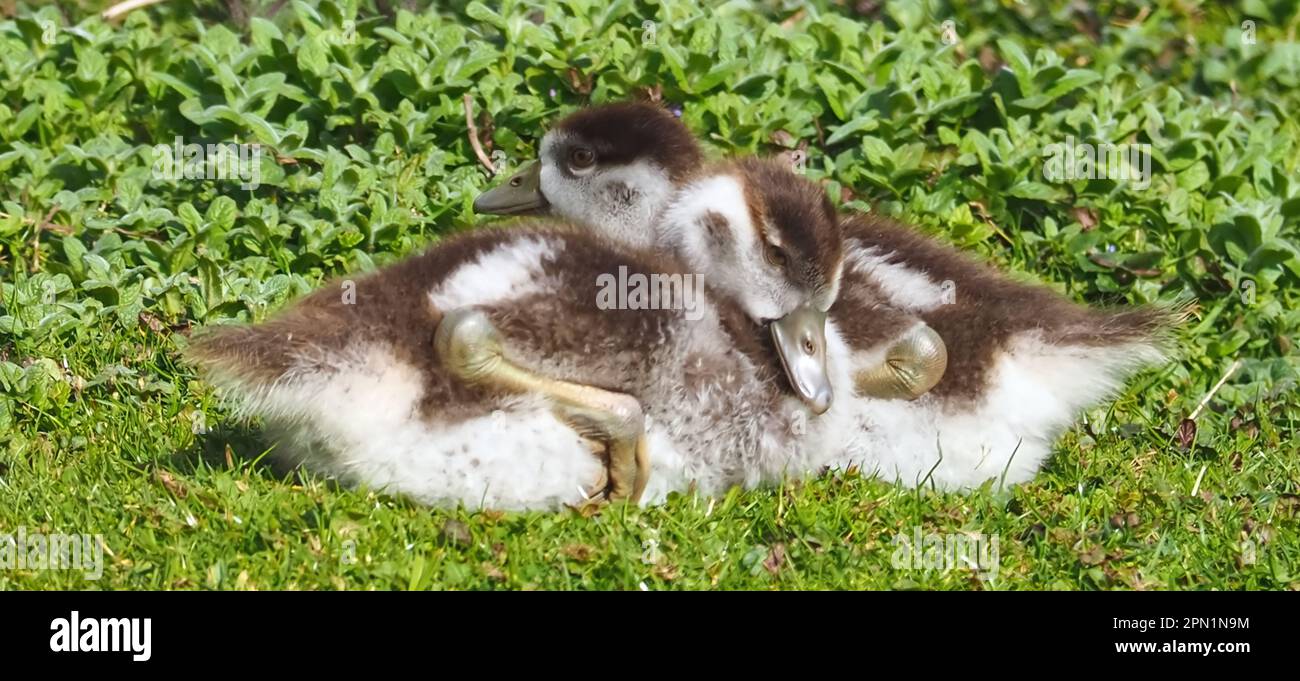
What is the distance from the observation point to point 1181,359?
22.4 ft

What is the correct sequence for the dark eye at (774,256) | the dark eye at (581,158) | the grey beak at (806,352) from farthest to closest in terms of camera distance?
1. the dark eye at (581,158)
2. the dark eye at (774,256)
3. the grey beak at (806,352)

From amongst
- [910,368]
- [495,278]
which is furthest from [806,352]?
[495,278]

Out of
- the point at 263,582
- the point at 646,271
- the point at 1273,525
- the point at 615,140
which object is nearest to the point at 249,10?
the point at 615,140

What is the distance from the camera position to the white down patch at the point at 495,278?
5031 mm

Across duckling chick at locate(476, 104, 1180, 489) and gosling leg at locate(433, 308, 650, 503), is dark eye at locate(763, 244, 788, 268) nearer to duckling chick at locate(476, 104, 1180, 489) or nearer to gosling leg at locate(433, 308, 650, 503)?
duckling chick at locate(476, 104, 1180, 489)

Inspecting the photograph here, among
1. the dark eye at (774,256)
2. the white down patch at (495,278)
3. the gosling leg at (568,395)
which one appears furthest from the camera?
the dark eye at (774,256)

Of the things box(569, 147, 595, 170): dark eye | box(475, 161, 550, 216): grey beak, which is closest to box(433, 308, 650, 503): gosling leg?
box(569, 147, 595, 170): dark eye

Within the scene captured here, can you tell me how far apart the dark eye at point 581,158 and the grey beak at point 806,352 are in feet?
3.26

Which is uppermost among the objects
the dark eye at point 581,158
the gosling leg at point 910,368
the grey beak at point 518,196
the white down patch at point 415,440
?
the dark eye at point 581,158

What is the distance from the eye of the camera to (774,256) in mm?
5465

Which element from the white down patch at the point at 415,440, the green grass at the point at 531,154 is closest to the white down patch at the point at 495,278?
the white down patch at the point at 415,440

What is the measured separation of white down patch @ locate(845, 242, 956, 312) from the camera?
5668 millimetres

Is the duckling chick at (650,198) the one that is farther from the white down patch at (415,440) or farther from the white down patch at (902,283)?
the white down patch at (415,440)

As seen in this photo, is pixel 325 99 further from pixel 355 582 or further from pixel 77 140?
pixel 355 582
